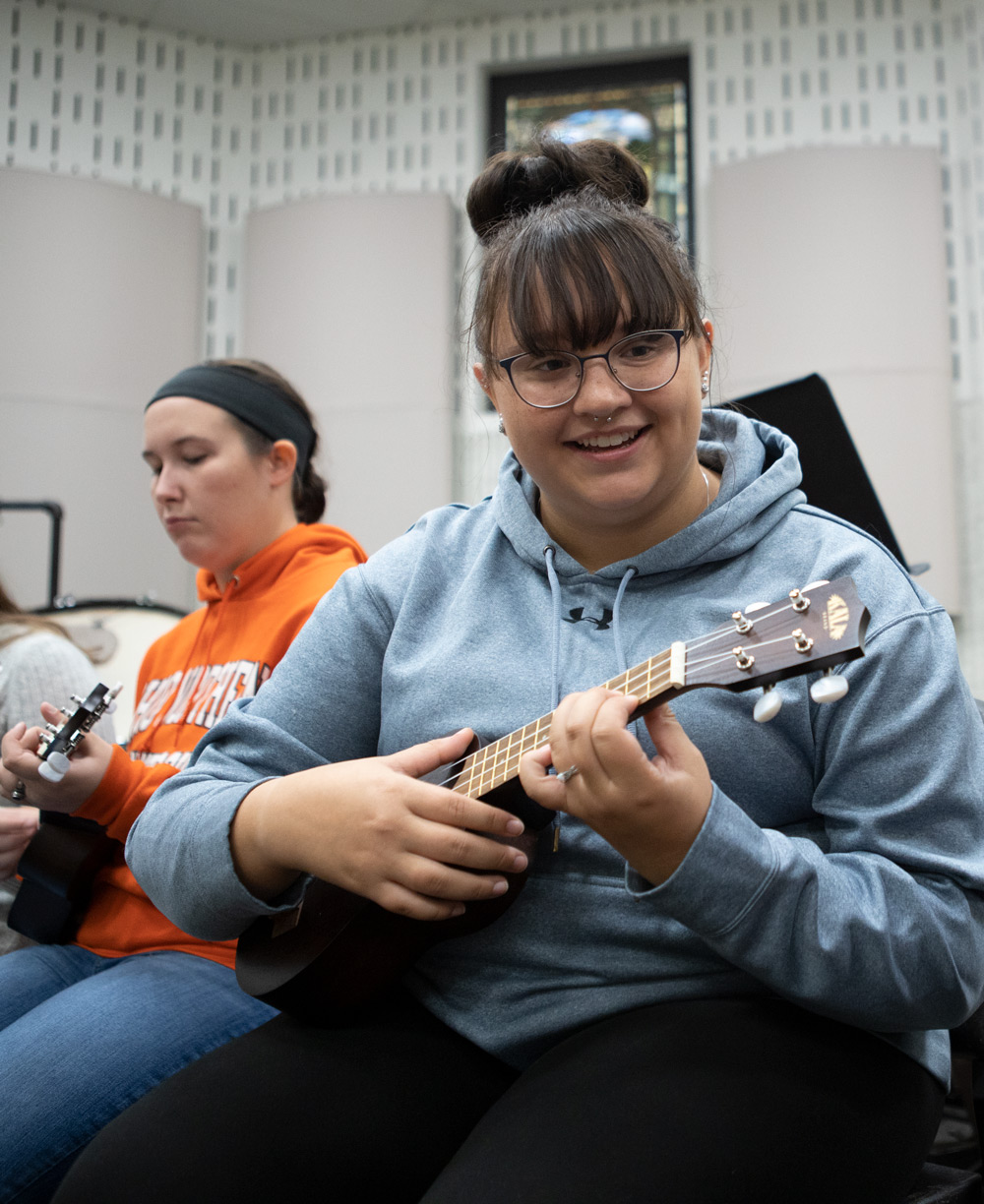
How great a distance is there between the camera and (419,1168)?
96 centimetres

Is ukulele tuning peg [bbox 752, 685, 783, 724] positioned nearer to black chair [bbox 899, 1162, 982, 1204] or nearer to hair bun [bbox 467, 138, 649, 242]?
black chair [bbox 899, 1162, 982, 1204]

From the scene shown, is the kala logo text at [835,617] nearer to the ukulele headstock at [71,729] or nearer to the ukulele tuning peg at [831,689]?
the ukulele tuning peg at [831,689]

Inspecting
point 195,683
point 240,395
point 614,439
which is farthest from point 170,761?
point 614,439

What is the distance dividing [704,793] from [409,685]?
40 cm

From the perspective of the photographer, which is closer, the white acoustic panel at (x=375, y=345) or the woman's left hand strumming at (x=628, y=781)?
the woman's left hand strumming at (x=628, y=781)

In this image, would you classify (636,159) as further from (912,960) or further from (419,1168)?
(419,1168)

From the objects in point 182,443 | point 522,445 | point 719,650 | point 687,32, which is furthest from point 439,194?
point 719,650

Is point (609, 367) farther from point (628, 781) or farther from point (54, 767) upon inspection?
point (54, 767)

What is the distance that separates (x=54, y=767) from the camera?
4.62 feet

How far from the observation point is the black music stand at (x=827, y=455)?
1575mm

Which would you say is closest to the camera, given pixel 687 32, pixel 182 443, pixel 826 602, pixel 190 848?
pixel 826 602

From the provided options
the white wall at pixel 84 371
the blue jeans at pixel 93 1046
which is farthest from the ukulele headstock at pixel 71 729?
the white wall at pixel 84 371

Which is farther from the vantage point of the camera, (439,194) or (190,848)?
(439,194)

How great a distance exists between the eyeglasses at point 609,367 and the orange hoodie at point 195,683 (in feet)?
2.08
